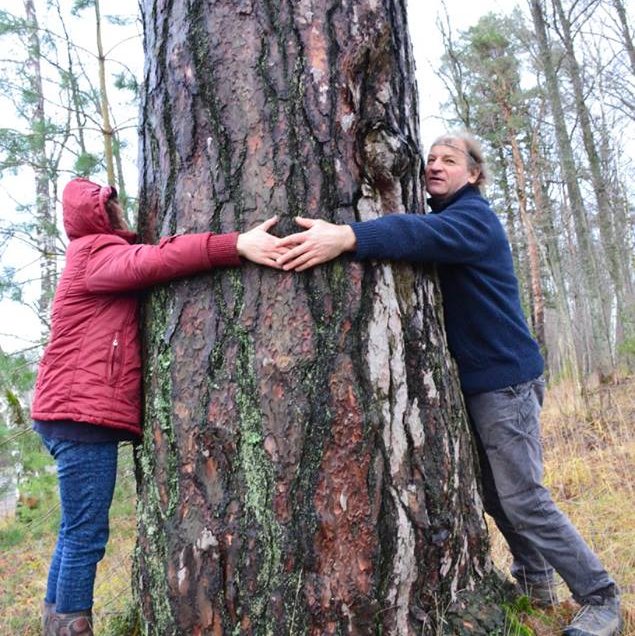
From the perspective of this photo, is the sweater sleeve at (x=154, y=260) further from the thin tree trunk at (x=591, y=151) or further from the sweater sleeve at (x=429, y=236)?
the thin tree trunk at (x=591, y=151)

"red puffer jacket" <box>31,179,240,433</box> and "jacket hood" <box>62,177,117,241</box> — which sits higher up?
"jacket hood" <box>62,177,117,241</box>

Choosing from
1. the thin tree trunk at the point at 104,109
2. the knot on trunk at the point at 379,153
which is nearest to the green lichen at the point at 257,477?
the knot on trunk at the point at 379,153

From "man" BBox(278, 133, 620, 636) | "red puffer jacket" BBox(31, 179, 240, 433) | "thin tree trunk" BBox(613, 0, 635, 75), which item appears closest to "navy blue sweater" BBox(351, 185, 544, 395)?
"man" BBox(278, 133, 620, 636)

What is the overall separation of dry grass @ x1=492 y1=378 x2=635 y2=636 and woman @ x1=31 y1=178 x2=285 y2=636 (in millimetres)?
1693

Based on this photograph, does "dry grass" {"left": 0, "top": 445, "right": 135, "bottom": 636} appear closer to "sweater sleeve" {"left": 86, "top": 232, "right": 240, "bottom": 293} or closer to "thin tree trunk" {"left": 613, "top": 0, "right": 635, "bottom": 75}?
"sweater sleeve" {"left": 86, "top": 232, "right": 240, "bottom": 293}

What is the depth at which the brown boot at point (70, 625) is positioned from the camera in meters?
2.24

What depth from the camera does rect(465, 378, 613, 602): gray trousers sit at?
232 cm

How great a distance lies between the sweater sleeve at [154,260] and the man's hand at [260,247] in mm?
29

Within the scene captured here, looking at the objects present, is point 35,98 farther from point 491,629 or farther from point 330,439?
point 491,629

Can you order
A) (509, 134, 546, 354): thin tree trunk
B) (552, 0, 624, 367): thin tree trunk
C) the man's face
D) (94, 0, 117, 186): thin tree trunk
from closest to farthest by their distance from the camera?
the man's face → (94, 0, 117, 186): thin tree trunk → (552, 0, 624, 367): thin tree trunk → (509, 134, 546, 354): thin tree trunk

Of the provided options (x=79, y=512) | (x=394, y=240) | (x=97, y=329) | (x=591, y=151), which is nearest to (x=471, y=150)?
(x=394, y=240)

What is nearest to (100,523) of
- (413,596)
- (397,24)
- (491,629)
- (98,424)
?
(98,424)

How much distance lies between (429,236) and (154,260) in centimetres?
96

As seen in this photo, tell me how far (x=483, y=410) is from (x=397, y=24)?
59.9 inches
